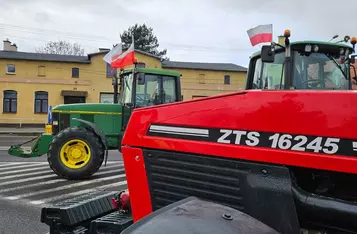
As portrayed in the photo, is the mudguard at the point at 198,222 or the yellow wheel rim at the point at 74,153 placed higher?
the mudguard at the point at 198,222

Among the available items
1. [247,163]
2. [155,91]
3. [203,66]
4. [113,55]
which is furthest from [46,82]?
[247,163]

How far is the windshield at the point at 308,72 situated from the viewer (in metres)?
5.08

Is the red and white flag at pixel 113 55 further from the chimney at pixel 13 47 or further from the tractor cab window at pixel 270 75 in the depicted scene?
the chimney at pixel 13 47

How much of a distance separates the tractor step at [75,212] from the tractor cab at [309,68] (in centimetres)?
274

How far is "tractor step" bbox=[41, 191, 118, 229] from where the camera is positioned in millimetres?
3207

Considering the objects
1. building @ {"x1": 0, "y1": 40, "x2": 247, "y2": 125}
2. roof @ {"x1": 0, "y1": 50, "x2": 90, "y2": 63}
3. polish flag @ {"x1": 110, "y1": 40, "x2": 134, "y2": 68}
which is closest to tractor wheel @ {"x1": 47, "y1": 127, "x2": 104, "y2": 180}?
polish flag @ {"x1": 110, "y1": 40, "x2": 134, "y2": 68}

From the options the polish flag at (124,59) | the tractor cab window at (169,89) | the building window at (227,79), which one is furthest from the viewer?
the building window at (227,79)

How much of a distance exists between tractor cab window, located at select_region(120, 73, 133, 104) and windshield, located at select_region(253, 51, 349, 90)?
4.74 metres

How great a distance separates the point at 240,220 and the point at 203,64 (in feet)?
118

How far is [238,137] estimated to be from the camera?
7.16 feet

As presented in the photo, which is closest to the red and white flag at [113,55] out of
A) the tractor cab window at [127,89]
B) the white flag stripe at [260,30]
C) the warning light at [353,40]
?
the tractor cab window at [127,89]

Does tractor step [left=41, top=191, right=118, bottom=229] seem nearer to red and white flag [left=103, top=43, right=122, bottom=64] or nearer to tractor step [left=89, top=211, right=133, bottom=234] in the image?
tractor step [left=89, top=211, right=133, bottom=234]

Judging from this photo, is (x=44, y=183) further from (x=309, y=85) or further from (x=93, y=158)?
(x=309, y=85)

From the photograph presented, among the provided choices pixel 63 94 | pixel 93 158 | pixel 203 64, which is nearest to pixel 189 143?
pixel 93 158
